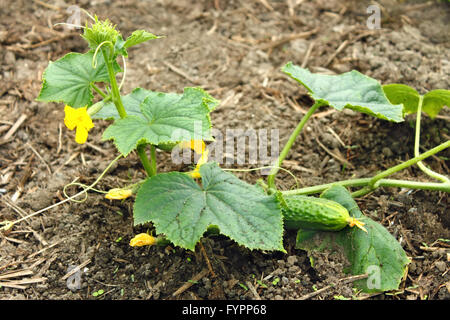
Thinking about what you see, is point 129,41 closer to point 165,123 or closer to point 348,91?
point 165,123

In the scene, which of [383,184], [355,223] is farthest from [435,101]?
[355,223]

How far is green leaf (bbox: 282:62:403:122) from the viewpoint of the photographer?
2.91m

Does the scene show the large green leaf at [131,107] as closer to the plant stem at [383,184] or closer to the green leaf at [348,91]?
the green leaf at [348,91]

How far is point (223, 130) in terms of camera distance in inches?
141

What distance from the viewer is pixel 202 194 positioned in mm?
2572

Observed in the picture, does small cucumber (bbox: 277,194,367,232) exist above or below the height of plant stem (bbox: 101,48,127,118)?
below

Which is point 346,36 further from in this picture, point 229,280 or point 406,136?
point 229,280

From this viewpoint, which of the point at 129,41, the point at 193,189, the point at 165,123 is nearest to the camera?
the point at 129,41

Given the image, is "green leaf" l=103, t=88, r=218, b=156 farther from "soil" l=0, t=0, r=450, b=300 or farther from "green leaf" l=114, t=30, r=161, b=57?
"soil" l=0, t=0, r=450, b=300

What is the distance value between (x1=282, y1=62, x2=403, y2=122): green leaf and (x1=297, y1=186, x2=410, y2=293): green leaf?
0.62 metres

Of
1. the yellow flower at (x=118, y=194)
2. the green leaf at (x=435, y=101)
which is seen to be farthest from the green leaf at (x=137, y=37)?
the green leaf at (x=435, y=101)

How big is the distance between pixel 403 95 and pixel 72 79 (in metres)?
2.31

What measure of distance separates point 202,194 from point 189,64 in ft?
6.46

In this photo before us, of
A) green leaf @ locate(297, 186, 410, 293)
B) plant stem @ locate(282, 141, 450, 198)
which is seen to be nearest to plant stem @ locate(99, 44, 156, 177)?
plant stem @ locate(282, 141, 450, 198)
